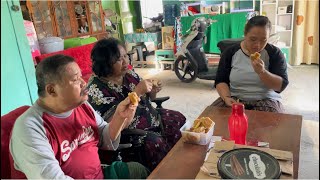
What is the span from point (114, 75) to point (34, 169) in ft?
2.81

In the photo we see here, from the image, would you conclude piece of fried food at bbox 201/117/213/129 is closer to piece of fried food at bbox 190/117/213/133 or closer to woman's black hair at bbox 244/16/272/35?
piece of fried food at bbox 190/117/213/133

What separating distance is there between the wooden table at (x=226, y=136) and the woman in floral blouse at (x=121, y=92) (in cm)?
33

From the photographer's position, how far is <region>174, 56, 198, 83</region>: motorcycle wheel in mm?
4337

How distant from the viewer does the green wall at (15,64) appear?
4.93 feet

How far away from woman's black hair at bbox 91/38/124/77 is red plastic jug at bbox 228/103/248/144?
80cm

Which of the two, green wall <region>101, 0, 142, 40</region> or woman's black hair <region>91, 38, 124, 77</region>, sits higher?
green wall <region>101, 0, 142, 40</region>

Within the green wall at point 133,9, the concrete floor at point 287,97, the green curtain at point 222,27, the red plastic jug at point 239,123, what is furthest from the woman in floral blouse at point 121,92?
the green wall at point 133,9

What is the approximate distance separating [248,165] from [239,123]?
331mm

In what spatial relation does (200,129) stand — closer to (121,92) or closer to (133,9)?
(121,92)

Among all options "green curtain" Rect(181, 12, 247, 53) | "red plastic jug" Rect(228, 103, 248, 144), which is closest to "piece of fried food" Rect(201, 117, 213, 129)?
"red plastic jug" Rect(228, 103, 248, 144)

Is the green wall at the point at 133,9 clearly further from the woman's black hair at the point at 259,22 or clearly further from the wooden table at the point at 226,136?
the wooden table at the point at 226,136

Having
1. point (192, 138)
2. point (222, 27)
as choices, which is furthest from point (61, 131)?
point (222, 27)

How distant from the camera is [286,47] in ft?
16.0

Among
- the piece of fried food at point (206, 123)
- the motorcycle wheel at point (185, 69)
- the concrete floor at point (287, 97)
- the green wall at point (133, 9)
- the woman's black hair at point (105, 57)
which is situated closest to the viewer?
the piece of fried food at point (206, 123)
